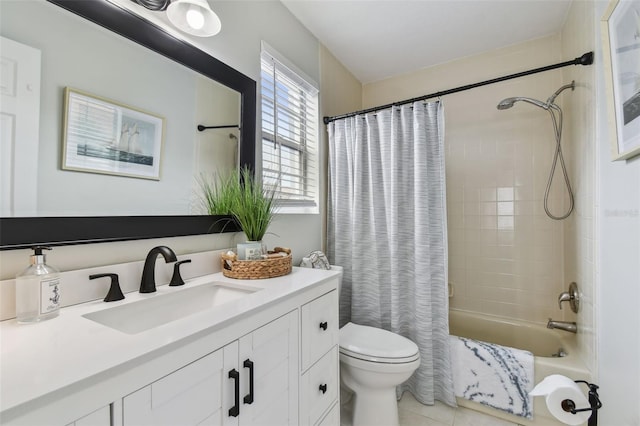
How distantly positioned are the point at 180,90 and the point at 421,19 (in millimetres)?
1642

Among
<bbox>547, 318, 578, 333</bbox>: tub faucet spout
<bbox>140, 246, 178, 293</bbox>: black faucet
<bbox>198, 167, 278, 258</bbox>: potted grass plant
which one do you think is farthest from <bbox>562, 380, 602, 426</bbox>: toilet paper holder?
<bbox>140, 246, 178, 293</bbox>: black faucet

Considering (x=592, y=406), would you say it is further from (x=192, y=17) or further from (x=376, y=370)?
(x=192, y=17)

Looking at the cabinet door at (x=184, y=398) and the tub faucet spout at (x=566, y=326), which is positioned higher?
the cabinet door at (x=184, y=398)

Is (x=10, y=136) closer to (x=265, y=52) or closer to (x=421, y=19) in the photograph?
(x=265, y=52)

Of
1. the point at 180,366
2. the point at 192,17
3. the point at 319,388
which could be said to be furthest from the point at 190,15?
the point at 319,388

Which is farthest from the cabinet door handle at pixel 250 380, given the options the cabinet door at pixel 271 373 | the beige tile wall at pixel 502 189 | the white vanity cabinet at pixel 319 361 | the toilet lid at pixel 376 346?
the beige tile wall at pixel 502 189

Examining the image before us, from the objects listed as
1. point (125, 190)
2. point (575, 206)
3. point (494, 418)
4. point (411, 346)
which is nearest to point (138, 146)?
point (125, 190)

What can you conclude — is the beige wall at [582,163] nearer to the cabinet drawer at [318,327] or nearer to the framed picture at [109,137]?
the cabinet drawer at [318,327]

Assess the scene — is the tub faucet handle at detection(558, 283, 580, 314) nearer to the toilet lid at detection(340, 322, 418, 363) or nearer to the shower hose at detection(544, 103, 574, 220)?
the shower hose at detection(544, 103, 574, 220)

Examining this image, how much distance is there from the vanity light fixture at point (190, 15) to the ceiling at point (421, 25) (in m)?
0.85

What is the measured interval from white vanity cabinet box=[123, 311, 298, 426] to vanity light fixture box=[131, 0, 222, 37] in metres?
1.17

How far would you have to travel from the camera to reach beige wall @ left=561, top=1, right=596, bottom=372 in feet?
4.80

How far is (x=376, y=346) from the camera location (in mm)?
1537

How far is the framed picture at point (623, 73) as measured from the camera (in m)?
0.88
